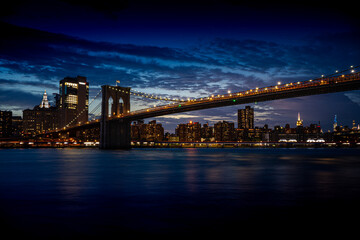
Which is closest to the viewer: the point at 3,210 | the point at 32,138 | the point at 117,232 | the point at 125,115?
the point at 117,232

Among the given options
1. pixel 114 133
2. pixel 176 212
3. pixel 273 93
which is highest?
pixel 273 93

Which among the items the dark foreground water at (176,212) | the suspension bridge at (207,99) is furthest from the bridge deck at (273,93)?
the dark foreground water at (176,212)

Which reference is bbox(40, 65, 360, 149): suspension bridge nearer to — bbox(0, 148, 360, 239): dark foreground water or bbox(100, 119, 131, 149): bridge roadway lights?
bbox(100, 119, 131, 149): bridge roadway lights

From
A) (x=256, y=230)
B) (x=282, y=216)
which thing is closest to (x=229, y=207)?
(x=282, y=216)

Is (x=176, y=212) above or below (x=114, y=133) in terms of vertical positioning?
below

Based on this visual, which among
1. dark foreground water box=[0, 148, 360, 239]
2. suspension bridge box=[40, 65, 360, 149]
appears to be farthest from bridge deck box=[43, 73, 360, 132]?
dark foreground water box=[0, 148, 360, 239]

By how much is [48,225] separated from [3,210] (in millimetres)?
2372

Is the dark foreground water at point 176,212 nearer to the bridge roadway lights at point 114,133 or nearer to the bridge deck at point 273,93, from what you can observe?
the bridge deck at point 273,93

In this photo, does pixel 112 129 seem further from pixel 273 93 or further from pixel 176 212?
pixel 176 212

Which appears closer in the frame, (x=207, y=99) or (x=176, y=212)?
(x=176, y=212)

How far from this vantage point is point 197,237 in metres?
6.02

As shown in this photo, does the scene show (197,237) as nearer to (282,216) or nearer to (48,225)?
(282,216)

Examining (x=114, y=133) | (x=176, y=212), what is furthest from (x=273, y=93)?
(x=176, y=212)

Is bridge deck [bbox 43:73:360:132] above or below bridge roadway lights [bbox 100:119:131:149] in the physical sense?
above
